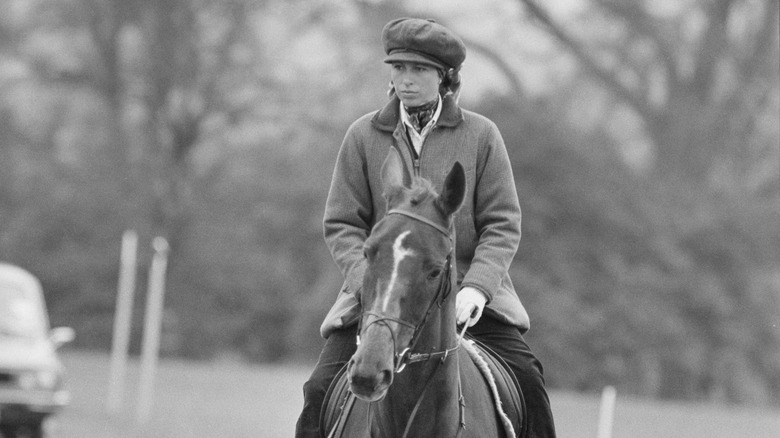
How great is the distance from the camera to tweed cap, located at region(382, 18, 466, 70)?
5.64 m

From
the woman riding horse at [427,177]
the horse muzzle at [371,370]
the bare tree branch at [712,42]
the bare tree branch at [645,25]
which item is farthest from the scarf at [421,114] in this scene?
the bare tree branch at [645,25]

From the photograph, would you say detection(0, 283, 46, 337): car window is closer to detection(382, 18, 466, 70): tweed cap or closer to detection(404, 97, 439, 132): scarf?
detection(404, 97, 439, 132): scarf

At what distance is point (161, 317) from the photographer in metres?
30.3

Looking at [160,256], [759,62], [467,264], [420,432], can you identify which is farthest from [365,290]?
[759,62]

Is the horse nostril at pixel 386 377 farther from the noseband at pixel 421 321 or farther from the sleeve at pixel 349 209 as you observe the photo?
the sleeve at pixel 349 209

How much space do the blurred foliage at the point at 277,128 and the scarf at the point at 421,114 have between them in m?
19.5

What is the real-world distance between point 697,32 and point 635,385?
9034 millimetres

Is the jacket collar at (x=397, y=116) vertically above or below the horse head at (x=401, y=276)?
above

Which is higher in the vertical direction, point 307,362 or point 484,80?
point 484,80

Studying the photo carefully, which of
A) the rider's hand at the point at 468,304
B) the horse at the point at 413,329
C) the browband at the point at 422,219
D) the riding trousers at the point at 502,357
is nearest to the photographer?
the horse at the point at 413,329

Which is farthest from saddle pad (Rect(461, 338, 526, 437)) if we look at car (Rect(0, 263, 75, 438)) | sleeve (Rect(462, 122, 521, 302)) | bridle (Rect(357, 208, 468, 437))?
car (Rect(0, 263, 75, 438))

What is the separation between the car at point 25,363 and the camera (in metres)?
14.4

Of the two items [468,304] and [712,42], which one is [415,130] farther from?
[712,42]

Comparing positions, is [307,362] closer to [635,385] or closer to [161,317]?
[161,317]
